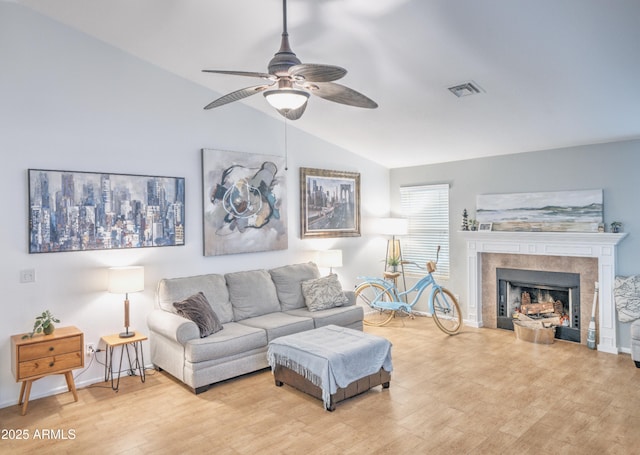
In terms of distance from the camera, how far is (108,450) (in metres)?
2.99

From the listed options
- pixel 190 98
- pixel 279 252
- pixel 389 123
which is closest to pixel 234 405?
pixel 279 252

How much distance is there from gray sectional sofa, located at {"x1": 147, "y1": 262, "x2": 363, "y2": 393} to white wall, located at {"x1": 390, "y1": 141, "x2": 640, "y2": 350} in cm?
220

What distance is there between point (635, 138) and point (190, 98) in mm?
5056

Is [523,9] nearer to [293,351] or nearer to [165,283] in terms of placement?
[293,351]

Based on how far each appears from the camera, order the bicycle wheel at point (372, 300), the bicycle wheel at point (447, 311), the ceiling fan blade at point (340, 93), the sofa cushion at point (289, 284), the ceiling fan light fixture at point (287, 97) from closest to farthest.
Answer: the ceiling fan light fixture at point (287, 97), the ceiling fan blade at point (340, 93), the sofa cushion at point (289, 284), the bicycle wheel at point (447, 311), the bicycle wheel at point (372, 300)

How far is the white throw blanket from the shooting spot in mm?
3561

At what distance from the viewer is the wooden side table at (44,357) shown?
348 cm

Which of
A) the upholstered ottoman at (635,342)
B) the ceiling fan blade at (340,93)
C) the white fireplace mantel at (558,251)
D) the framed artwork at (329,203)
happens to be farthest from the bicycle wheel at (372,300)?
the ceiling fan blade at (340,93)

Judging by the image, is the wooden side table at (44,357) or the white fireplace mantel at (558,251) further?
the white fireplace mantel at (558,251)

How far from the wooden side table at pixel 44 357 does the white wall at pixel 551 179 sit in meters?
5.02

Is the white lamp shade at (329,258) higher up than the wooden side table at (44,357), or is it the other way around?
the white lamp shade at (329,258)

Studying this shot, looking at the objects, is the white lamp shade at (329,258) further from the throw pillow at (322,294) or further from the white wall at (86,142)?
the white wall at (86,142)

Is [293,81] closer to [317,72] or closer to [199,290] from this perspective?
[317,72]

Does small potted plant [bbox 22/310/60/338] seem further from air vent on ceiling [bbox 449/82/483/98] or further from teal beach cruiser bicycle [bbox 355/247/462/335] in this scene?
air vent on ceiling [bbox 449/82/483/98]
